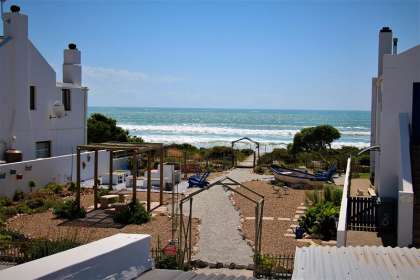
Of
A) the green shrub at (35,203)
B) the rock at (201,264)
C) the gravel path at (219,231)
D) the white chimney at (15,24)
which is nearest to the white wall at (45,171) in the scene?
the green shrub at (35,203)

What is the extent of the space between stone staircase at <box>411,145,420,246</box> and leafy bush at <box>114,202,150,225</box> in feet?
24.6

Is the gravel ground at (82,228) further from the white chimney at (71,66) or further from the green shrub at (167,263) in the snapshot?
the white chimney at (71,66)

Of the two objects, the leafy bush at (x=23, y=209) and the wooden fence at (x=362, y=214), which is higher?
the wooden fence at (x=362, y=214)

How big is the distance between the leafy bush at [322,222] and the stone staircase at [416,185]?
2168mm

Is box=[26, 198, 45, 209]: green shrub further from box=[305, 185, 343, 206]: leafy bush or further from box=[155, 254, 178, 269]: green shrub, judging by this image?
box=[305, 185, 343, 206]: leafy bush

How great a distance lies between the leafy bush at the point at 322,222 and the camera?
12984 mm

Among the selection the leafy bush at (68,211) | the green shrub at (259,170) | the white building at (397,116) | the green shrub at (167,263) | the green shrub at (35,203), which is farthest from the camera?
the green shrub at (259,170)

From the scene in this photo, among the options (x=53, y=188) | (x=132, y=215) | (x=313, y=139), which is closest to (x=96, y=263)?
(x=132, y=215)

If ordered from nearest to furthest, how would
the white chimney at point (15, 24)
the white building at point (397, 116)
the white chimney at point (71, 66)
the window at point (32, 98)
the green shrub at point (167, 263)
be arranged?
the green shrub at point (167, 263), the white building at point (397, 116), the white chimney at point (15, 24), the window at point (32, 98), the white chimney at point (71, 66)

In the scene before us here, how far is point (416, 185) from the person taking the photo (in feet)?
38.4

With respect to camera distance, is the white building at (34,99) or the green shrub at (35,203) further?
the white building at (34,99)

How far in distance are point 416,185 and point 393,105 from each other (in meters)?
2.80

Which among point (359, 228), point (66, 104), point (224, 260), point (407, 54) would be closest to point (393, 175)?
point (359, 228)

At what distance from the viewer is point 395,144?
1366 cm
